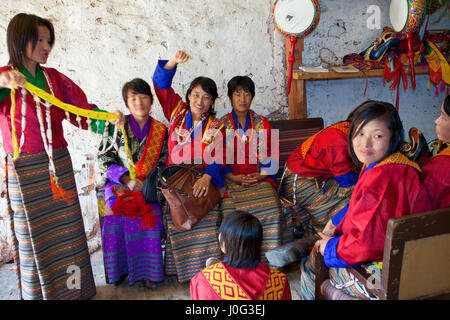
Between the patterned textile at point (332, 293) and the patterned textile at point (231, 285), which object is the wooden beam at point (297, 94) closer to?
the patterned textile at point (332, 293)

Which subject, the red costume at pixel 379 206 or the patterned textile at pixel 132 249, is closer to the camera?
the red costume at pixel 379 206

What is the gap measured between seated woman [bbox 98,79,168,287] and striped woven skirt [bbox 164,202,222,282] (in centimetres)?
9

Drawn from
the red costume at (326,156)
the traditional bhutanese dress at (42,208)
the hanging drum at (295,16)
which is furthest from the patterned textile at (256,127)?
the traditional bhutanese dress at (42,208)

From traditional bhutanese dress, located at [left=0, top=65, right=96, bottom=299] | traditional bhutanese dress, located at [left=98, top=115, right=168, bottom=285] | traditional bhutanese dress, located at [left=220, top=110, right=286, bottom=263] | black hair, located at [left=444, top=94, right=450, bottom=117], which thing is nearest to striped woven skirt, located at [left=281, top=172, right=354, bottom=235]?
traditional bhutanese dress, located at [left=220, top=110, right=286, bottom=263]

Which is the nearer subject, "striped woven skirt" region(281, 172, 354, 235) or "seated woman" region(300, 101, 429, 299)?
"seated woman" region(300, 101, 429, 299)

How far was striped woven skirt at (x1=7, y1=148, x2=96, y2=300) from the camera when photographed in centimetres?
214

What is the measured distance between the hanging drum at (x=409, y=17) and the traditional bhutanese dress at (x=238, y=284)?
2.81 meters

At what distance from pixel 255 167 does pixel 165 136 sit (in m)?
0.79

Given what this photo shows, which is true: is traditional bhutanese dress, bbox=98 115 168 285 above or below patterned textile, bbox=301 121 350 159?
below

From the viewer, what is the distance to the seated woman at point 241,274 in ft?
4.73

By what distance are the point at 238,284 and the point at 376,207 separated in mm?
676

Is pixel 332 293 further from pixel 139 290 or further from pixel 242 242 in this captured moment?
pixel 139 290

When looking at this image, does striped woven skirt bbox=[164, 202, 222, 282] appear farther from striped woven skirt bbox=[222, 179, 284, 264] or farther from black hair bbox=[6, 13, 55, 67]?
black hair bbox=[6, 13, 55, 67]

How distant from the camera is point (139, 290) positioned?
2693 mm
